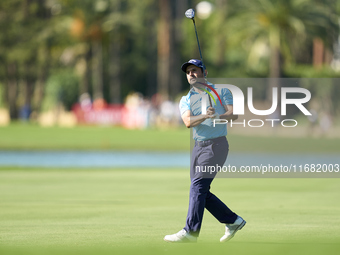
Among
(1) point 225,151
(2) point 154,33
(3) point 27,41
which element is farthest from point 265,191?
(2) point 154,33

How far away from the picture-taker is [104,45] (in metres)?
69.8

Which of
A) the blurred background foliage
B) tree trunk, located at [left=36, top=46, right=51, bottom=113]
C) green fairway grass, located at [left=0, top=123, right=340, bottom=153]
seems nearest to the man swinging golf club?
green fairway grass, located at [left=0, top=123, right=340, bottom=153]

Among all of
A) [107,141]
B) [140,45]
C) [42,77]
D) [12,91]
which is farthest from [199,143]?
[140,45]

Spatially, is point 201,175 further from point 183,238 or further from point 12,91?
point 12,91

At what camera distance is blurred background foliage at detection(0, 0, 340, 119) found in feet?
178

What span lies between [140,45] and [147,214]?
6421 centimetres

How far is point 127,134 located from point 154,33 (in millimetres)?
37450

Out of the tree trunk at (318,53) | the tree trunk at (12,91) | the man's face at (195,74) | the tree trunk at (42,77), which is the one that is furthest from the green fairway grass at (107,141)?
the tree trunk at (318,53)

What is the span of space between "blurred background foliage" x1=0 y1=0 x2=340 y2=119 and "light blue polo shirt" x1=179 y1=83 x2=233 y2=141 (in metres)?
36.0

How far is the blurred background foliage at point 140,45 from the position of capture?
2138 inches

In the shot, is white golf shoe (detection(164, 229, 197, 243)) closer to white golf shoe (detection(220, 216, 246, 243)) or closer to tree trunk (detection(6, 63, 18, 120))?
white golf shoe (detection(220, 216, 246, 243))

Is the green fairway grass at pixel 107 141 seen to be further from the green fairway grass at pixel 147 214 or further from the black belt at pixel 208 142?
the black belt at pixel 208 142

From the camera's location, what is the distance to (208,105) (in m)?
9.01

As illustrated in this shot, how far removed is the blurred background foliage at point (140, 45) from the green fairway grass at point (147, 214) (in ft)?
90.1
